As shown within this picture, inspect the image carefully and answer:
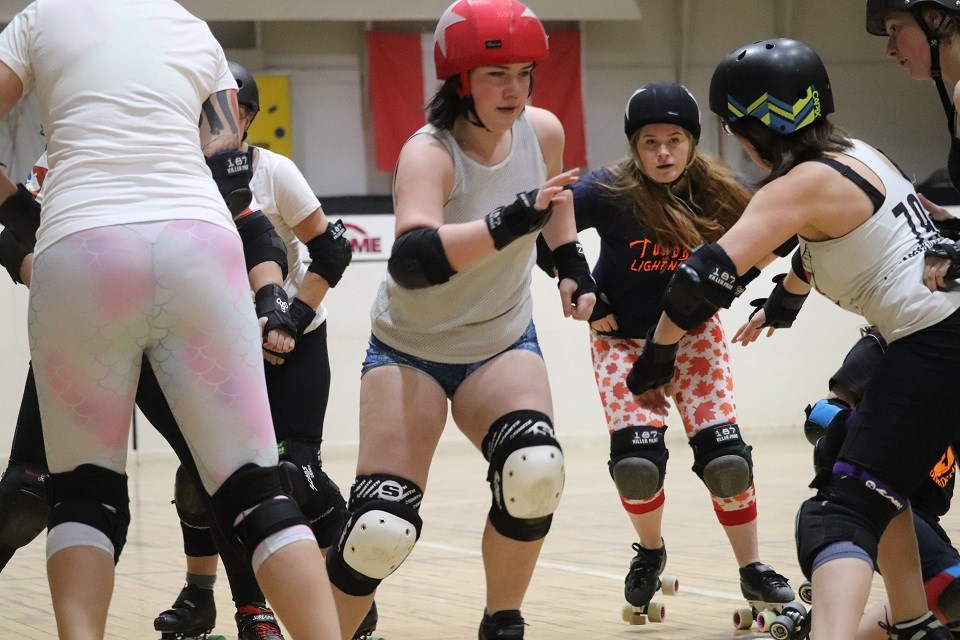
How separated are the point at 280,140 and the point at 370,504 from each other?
921 cm

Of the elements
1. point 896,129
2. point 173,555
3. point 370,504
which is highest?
point 370,504

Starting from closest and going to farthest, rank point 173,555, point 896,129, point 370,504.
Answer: point 370,504
point 173,555
point 896,129

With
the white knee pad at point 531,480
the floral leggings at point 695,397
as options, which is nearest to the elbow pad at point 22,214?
the white knee pad at point 531,480

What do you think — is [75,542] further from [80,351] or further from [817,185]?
[817,185]

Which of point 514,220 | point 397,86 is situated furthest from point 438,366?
→ point 397,86

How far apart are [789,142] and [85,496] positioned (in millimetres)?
1622

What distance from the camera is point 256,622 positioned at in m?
2.70

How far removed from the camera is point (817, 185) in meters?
2.60

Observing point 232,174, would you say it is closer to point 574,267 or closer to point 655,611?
point 574,267

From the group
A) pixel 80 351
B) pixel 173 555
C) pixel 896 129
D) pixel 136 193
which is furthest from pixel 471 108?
pixel 896 129

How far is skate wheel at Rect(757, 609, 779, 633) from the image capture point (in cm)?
347

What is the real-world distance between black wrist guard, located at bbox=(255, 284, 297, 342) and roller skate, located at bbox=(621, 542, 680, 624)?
124 centimetres

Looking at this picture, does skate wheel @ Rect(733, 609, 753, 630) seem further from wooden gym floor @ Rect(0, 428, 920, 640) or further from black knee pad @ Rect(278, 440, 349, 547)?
black knee pad @ Rect(278, 440, 349, 547)

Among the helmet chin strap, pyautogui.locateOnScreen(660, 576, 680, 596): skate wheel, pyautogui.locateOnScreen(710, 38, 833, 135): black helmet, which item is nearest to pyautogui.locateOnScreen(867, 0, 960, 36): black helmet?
the helmet chin strap
